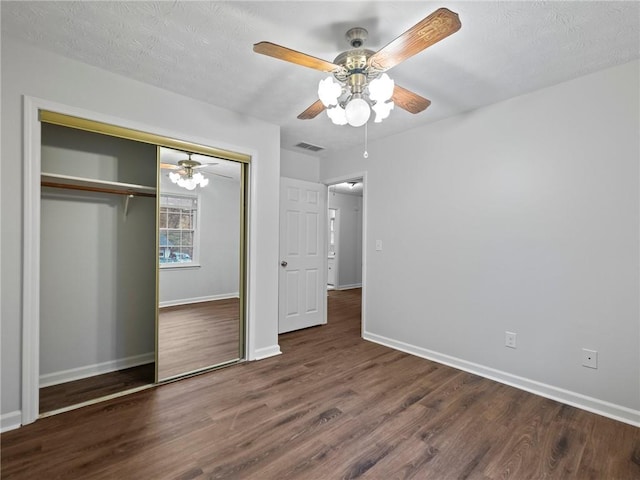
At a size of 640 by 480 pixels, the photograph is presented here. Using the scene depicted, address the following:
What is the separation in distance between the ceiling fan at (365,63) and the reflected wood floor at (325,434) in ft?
6.15

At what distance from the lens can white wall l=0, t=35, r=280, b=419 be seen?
195 cm

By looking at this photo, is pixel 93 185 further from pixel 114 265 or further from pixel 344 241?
pixel 344 241

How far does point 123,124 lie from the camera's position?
2.38 m

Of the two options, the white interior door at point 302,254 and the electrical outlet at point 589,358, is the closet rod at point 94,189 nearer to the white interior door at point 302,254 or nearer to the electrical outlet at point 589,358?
the white interior door at point 302,254

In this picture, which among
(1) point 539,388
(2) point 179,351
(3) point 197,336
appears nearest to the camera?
(1) point 539,388

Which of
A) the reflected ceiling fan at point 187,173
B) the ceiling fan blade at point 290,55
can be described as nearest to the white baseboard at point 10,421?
the reflected ceiling fan at point 187,173

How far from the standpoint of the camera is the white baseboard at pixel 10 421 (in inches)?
75.7

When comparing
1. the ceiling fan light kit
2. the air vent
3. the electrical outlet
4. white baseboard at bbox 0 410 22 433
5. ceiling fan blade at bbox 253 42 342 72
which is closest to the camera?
ceiling fan blade at bbox 253 42 342 72

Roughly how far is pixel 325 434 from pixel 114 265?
2358mm

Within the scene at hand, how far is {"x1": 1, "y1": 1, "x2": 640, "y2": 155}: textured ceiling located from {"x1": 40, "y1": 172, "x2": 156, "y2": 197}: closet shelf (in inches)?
33.4

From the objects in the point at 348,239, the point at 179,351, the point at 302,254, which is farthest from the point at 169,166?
the point at 348,239

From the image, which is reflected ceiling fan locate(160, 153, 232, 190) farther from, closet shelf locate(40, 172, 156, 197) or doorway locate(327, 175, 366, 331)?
doorway locate(327, 175, 366, 331)

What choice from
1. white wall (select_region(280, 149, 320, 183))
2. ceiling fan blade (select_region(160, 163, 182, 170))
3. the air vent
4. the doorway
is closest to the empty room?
ceiling fan blade (select_region(160, 163, 182, 170))

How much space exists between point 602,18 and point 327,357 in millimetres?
3202
